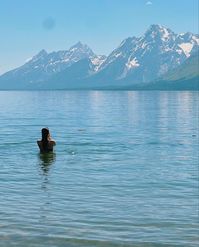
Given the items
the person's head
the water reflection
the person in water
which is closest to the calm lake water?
the water reflection

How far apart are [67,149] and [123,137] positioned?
19130 millimetres

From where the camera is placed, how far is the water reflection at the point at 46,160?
47.0m

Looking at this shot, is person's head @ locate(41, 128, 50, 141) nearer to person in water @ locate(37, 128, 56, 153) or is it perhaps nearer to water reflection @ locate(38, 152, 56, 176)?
person in water @ locate(37, 128, 56, 153)

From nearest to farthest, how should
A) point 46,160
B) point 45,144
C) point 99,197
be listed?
point 99,197 < point 46,160 < point 45,144

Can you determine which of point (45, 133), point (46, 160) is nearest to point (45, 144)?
point (45, 133)

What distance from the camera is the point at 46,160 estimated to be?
5378 cm

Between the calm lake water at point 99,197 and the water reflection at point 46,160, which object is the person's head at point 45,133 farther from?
the calm lake water at point 99,197

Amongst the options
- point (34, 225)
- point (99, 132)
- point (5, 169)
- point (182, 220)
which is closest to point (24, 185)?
point (5, 169)

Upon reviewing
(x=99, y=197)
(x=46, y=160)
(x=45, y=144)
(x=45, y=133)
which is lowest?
(x=99, y=197)

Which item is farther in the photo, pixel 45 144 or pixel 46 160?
pixel 45 144

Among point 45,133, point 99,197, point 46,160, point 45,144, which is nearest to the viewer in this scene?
point 99,197

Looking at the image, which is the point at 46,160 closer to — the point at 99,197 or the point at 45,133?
the point at 45,133

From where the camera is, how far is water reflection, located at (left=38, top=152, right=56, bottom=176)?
4703cm

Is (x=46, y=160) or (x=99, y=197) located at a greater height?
(x=46, y=160)
